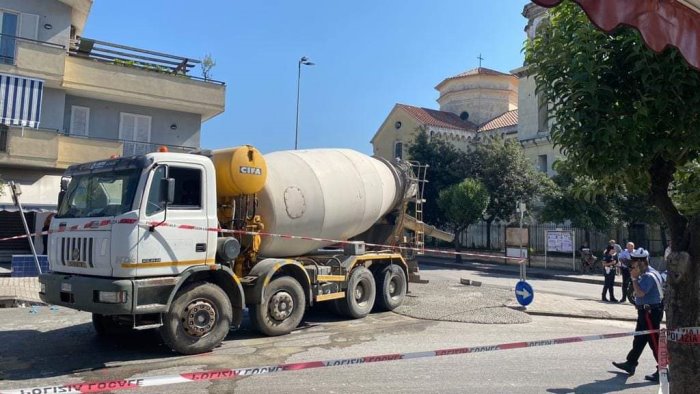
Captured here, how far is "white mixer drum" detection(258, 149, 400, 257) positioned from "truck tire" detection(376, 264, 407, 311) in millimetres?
1115

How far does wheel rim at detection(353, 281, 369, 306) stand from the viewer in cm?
1097

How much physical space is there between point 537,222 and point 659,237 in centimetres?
636

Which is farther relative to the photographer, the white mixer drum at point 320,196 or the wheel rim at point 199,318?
the white mixer drum at point 320,196

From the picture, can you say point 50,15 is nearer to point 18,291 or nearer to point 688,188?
point 18,291

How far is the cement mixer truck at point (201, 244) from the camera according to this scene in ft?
22.8

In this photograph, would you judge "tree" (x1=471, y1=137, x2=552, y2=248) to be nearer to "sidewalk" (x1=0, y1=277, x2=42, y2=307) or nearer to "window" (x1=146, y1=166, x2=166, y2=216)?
"sidewalk" (x1=0, y1=277, x2=42, y2=307)

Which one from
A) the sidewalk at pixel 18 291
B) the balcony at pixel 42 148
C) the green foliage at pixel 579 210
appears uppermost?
the balcony at pixel 42 148

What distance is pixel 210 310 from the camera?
7.58 metres

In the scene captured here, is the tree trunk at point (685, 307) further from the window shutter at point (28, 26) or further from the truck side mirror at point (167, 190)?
the window shutter at point (28, 26)

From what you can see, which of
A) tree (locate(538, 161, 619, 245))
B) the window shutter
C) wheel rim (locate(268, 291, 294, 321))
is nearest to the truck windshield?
wheel rim (locate(268, 291, 294, 321))

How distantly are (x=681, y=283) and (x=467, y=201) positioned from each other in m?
24.9

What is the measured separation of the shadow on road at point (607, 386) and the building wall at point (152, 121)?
1782cm

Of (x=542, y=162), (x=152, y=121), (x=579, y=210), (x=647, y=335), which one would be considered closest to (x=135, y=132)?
(x=152, y=121)

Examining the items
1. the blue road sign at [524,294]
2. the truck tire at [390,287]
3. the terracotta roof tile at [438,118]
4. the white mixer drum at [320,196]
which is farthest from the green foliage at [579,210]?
the terracotta roof tile at [438,118]
